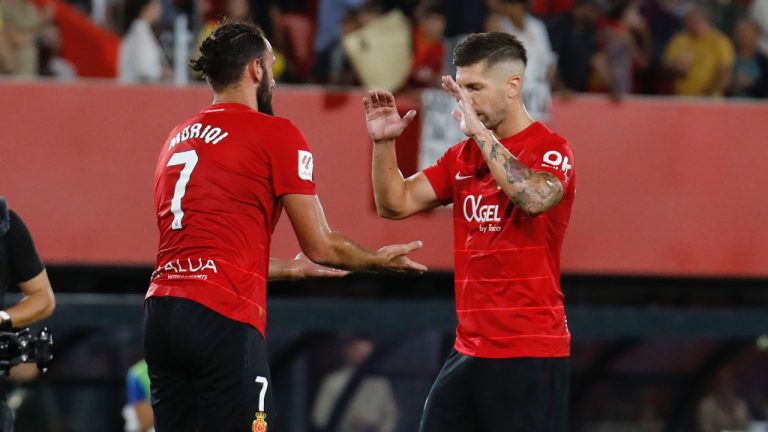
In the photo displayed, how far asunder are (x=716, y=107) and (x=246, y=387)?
8.75m

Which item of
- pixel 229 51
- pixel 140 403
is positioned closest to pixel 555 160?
pixel 229 51

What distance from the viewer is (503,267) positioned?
5684 millimetres

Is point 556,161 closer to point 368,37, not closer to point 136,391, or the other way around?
point 136,391

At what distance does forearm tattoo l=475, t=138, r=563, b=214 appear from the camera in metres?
5.50

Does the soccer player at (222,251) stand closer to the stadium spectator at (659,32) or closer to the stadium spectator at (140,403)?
the stadium spectator at (140,403)

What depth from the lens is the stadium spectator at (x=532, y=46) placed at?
463 inches

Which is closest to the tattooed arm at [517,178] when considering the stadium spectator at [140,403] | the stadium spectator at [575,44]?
the stadium spectator at [140,403]

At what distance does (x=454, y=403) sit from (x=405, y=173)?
657cm

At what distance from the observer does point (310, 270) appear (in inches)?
228

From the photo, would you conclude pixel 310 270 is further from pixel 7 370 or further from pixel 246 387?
pixel 7 370

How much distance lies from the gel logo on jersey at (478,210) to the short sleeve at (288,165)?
2.56 ft

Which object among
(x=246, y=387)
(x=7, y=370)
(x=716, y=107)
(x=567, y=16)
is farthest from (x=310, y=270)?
(x=716, y=107)

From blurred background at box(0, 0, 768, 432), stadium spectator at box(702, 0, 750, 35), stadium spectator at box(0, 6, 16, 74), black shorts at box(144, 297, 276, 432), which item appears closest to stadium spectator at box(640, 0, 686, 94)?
blurred background at box(0, 0, 768, 432)

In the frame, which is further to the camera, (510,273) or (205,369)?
(510,273)
